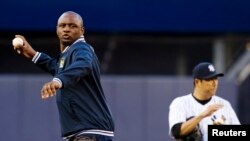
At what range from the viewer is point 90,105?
627 centimetres

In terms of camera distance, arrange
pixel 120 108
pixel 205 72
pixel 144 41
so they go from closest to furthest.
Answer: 1. pixel 205 72
2. pixel 120 108
3. pixel 144 41

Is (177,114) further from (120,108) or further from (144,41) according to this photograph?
(144,41)

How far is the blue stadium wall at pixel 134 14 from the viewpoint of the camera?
14148 mm

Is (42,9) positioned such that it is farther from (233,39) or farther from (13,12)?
(233,39)

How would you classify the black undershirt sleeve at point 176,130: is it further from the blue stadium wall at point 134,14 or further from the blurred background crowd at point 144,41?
the blue stadium wall at point 134,14

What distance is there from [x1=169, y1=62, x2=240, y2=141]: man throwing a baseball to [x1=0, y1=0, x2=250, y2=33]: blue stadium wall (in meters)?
6.57

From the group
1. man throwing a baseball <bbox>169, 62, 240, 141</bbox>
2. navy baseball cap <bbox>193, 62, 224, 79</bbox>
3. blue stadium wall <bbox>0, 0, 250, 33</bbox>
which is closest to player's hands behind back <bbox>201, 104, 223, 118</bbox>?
man throwing a baseball <bbox>169, 62, 240, 141</bbox>

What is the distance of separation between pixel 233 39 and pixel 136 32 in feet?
5.63

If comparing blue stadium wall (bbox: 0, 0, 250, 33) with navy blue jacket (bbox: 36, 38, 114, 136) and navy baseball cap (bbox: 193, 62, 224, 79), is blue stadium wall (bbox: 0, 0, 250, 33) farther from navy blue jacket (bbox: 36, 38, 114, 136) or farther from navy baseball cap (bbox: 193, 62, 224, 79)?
navy blue jacket (bbox: 36, 38, 114, 136)

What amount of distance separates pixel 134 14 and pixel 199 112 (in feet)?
23.1

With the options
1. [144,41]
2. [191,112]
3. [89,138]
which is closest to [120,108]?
[144,41]

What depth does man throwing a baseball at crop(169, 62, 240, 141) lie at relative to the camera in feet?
A: 23.6

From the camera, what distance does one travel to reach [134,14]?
46.8 feet

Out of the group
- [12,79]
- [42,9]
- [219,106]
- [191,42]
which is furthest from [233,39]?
[219,106]
